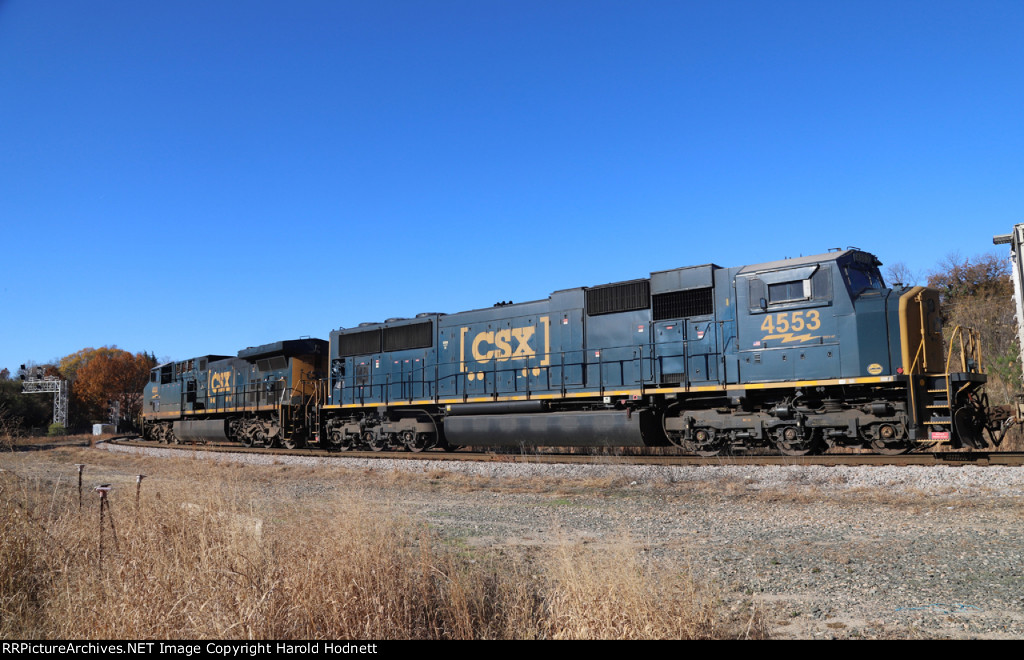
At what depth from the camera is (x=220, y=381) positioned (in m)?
28.9

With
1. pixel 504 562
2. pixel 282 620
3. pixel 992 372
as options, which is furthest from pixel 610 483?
pixel 992 372

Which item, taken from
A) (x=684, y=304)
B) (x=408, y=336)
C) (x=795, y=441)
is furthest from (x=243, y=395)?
(x=795, y=441)

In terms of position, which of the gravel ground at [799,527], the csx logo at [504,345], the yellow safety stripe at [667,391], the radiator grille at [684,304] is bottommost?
the gravel ground at [799,527]

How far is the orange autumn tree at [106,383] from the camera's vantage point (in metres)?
76.9

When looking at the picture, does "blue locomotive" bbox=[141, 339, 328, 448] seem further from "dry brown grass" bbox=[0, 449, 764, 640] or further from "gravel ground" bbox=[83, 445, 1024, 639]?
"dry brown grass" bbox=[0, 449, 764, 640]

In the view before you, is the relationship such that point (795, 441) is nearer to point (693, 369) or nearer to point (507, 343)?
point (693, 369)

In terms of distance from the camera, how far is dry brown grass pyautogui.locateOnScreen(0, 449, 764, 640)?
4258 mm

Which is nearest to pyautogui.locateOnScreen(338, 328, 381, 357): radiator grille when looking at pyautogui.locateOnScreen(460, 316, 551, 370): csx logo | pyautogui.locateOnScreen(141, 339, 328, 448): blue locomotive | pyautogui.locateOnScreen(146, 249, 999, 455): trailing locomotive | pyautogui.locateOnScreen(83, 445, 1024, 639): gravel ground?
pyautogui.locateOnScreen(146, 249, 999, 455): trailing locomotive

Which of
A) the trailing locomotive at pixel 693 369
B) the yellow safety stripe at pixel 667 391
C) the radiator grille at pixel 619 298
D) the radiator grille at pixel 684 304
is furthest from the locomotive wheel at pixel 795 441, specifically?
the radiator grille at pixel 619 298

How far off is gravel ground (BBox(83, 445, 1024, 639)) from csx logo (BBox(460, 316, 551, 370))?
3.83 meters

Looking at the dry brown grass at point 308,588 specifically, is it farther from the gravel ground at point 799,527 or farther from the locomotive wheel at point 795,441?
the locomotive wheel at point 795,441

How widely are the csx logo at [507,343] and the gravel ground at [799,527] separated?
12.6 feet

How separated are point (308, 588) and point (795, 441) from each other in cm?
1132

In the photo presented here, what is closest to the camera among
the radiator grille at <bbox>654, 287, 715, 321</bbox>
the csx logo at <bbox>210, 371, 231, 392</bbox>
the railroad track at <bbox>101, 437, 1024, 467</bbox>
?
the railroad track at <bbox>101, 437, 1024, 467</bbox>
